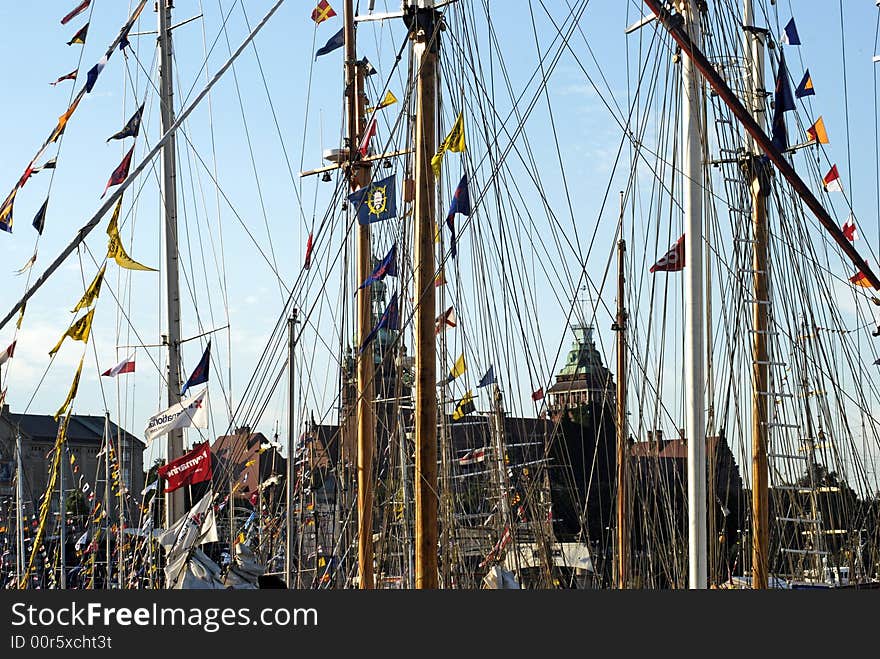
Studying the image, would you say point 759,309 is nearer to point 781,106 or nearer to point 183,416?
point 781,106

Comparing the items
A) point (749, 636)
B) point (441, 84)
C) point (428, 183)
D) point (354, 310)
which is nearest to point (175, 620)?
point (749, 636)

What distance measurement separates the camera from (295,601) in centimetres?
1033

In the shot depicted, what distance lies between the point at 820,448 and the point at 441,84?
495 inches

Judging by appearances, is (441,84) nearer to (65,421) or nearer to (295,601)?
(65,421)

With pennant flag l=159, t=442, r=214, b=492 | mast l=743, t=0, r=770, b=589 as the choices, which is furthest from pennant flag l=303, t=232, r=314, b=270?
mast l=743, t=0, r=770, b=589

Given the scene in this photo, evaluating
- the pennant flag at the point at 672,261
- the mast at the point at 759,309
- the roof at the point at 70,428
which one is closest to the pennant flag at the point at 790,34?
the mast at the point at 759,309

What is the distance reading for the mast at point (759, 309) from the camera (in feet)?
71.9

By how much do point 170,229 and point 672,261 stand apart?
1006 cm

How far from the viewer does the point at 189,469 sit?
2170 cm

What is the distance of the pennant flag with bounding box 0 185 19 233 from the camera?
18.0 meters

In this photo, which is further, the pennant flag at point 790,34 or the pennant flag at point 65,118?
the pennant flag at point 790,34

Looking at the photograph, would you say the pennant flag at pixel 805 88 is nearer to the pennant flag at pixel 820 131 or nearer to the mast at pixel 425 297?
the pennant flag at pixel 820 131

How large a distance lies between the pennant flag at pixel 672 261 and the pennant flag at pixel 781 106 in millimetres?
3308

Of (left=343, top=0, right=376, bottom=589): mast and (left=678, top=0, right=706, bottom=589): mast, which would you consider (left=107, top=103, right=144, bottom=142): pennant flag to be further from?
(left=678, top=0, right=706, bottom=589): mast
